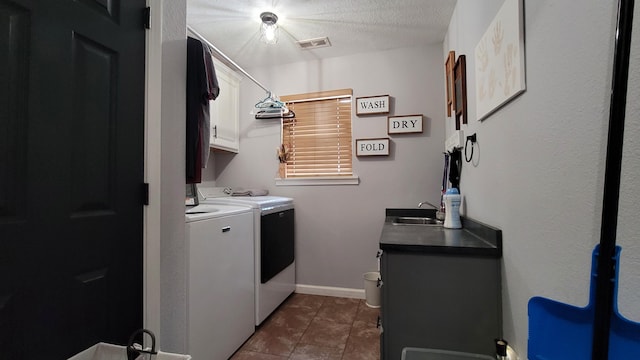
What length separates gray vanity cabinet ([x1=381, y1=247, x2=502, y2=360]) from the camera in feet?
3.80

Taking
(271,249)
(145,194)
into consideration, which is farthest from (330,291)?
(145,194)

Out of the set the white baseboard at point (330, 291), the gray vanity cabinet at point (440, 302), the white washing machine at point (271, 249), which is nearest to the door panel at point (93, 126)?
the white washing machine at point (271, 249)

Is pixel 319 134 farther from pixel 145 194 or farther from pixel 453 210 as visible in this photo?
pixel 145 194

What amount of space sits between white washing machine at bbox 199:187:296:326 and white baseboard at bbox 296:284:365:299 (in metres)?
0.11

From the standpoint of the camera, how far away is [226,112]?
283 centimetres

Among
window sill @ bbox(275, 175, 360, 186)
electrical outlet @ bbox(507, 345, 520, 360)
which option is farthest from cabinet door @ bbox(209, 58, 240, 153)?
electrical outlet @ bbox(507, 345, 520, 360)

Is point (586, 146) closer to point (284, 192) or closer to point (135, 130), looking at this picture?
point (135, 130)

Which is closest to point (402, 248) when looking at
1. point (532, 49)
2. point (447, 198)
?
point (447, 198)

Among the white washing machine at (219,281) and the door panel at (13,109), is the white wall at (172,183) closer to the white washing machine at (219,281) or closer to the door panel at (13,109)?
the white washing machine at (219,281)

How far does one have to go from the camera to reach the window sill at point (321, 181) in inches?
110

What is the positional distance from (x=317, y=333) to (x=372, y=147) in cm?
173

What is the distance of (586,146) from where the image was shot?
653mm

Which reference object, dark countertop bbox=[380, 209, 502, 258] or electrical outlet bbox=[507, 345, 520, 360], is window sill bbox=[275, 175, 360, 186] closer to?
dark countertop bbox=[380, 209, 502, 258]

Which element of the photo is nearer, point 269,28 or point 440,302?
point 440,302
